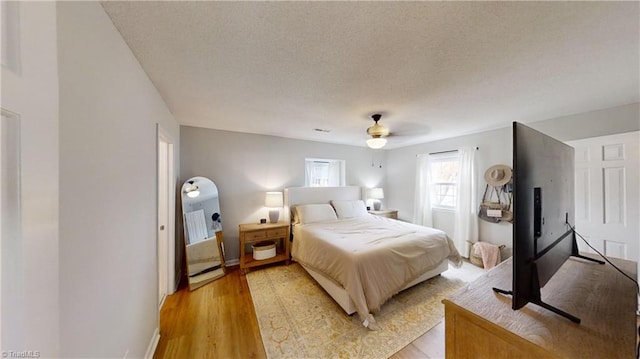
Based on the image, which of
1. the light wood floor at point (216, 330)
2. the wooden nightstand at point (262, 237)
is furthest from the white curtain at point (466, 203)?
the wooden nightstand at point (262, 237)

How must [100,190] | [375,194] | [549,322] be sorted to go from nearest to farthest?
[549,322] < [100,190] < [375,194]

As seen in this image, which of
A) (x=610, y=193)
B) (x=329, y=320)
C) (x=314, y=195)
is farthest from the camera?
(x=314, y=195)

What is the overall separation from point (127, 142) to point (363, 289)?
2.15 m

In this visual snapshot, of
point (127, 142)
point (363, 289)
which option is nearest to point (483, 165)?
point (363, 289)

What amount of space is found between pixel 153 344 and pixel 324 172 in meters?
3.43

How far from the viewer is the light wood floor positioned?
5.30 feet

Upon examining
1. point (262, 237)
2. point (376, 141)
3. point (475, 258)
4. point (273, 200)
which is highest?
point (376, 141)

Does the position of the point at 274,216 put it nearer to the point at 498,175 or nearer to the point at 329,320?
the point at 329,320

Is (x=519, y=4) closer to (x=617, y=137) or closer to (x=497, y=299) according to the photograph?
(x=497, y=299)

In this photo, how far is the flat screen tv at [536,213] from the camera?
32.3 inches

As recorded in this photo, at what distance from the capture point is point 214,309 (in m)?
2.13

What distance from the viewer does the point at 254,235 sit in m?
3.06

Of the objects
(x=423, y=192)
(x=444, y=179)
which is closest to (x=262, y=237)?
(x=423, y=192)

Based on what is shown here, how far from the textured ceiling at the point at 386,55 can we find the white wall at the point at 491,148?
0.55ft
